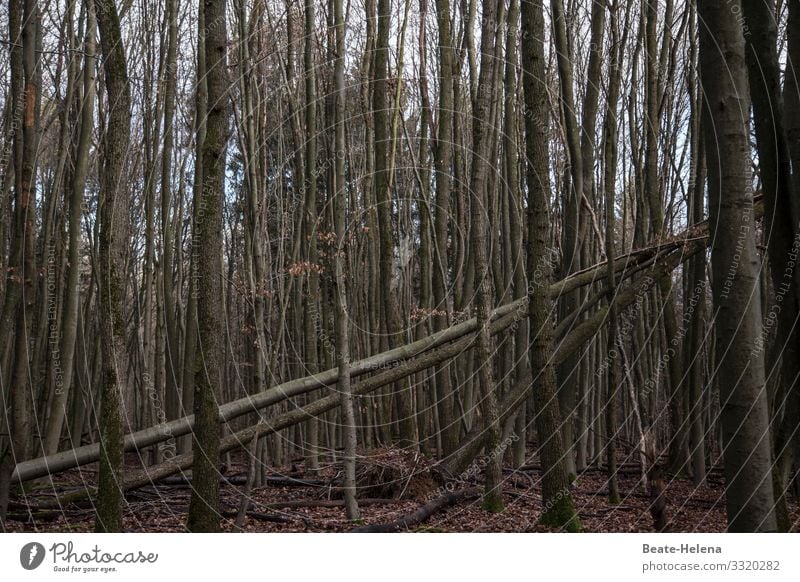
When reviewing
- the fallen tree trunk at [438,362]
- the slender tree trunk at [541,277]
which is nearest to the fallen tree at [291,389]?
the fallen tree trunk at [438,362]

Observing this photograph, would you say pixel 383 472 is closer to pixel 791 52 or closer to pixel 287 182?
pixel 791 52

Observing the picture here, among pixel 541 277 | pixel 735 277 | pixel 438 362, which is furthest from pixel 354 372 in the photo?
pixel 735 277

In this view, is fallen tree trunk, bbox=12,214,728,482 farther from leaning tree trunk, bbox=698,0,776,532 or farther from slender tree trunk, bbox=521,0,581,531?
leaning tree trunk, bbox=698,0,776,532

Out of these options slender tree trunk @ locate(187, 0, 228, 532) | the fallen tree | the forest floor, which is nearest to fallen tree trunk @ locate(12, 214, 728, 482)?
the fallen tree

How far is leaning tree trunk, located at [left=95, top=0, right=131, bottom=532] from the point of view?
5.16 m

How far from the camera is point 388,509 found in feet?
25.2

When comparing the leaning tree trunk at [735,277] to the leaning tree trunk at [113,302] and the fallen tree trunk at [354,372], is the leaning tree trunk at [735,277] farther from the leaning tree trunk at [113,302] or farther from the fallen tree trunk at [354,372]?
the fallen tree trunk at [354,372]

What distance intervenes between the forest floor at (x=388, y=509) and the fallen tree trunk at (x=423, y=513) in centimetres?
7

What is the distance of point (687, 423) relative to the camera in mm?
9367

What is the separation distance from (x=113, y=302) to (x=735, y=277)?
400cm

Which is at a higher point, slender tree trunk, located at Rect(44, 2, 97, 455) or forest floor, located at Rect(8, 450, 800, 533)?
slender tree trunk, located at Rect(44, 2, 97, 455)

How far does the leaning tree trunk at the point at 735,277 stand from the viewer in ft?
12.0

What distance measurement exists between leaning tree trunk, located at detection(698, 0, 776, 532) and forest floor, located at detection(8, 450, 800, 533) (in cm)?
257

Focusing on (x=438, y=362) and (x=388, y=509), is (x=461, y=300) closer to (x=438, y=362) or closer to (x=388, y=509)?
(x=438, y=362)
